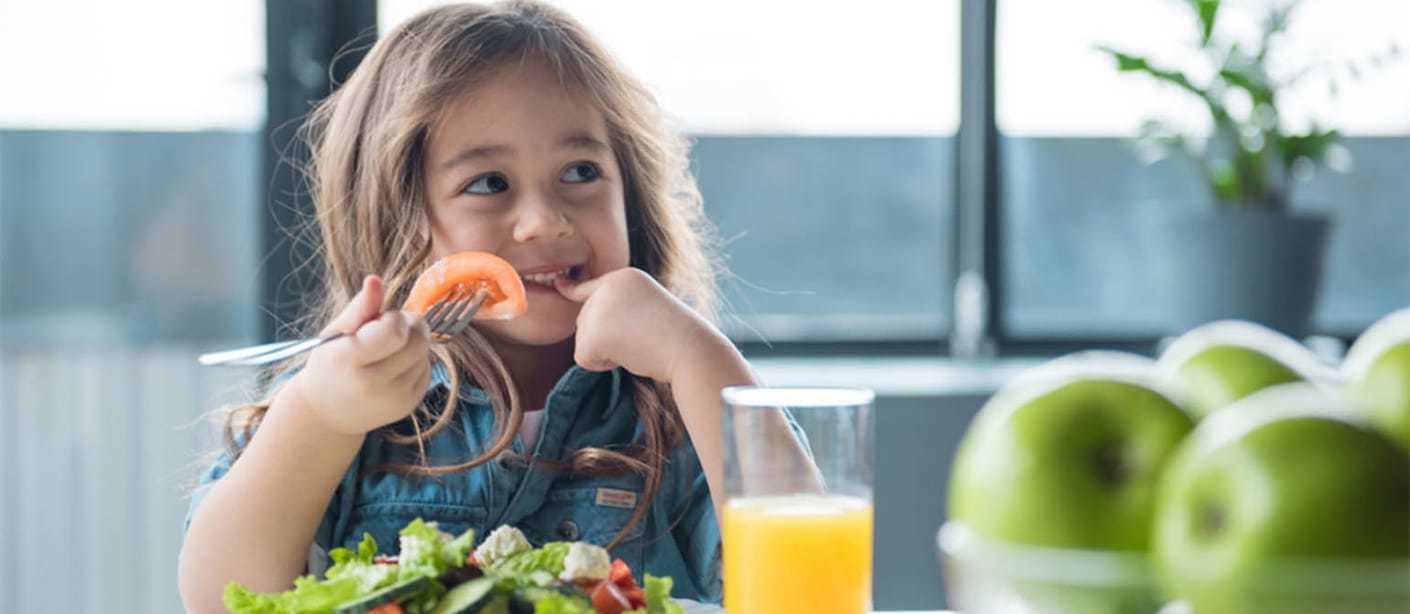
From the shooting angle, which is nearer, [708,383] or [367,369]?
[367,369]

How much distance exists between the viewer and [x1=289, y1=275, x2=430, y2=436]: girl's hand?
1067 mm

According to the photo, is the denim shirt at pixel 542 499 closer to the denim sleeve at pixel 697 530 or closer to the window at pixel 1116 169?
the denim sleeve at pixel 697 530

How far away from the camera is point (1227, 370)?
23.0 inches

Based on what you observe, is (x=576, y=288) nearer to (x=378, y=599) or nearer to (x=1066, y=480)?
(x=378, y=599)

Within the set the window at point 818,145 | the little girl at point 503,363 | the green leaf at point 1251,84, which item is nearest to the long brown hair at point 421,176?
the little girl at point 503,363

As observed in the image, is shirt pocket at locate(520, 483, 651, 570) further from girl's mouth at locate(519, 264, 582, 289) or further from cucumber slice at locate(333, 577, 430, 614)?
cucumber slice at locate(333, 577, 430, 614)

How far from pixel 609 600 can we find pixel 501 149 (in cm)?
61

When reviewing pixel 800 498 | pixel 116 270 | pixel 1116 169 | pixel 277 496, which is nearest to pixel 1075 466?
pixel 800 498

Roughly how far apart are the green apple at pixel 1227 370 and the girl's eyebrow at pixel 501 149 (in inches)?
34.4

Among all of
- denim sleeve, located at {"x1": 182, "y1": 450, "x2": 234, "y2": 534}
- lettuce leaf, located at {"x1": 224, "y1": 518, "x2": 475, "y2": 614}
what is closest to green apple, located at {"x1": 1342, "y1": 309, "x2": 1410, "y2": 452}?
lettuce leaf, located at {"x1": 224, "y1": 518, "x2": 475, "y2": 614}

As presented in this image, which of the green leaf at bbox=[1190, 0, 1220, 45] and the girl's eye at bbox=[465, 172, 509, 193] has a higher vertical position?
the green leaf at bbox=[1190, 0, 1220, 45]

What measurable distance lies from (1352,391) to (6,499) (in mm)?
2528

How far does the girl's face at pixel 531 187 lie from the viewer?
1384mm

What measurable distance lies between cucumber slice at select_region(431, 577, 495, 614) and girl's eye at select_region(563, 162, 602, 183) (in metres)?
0.62
